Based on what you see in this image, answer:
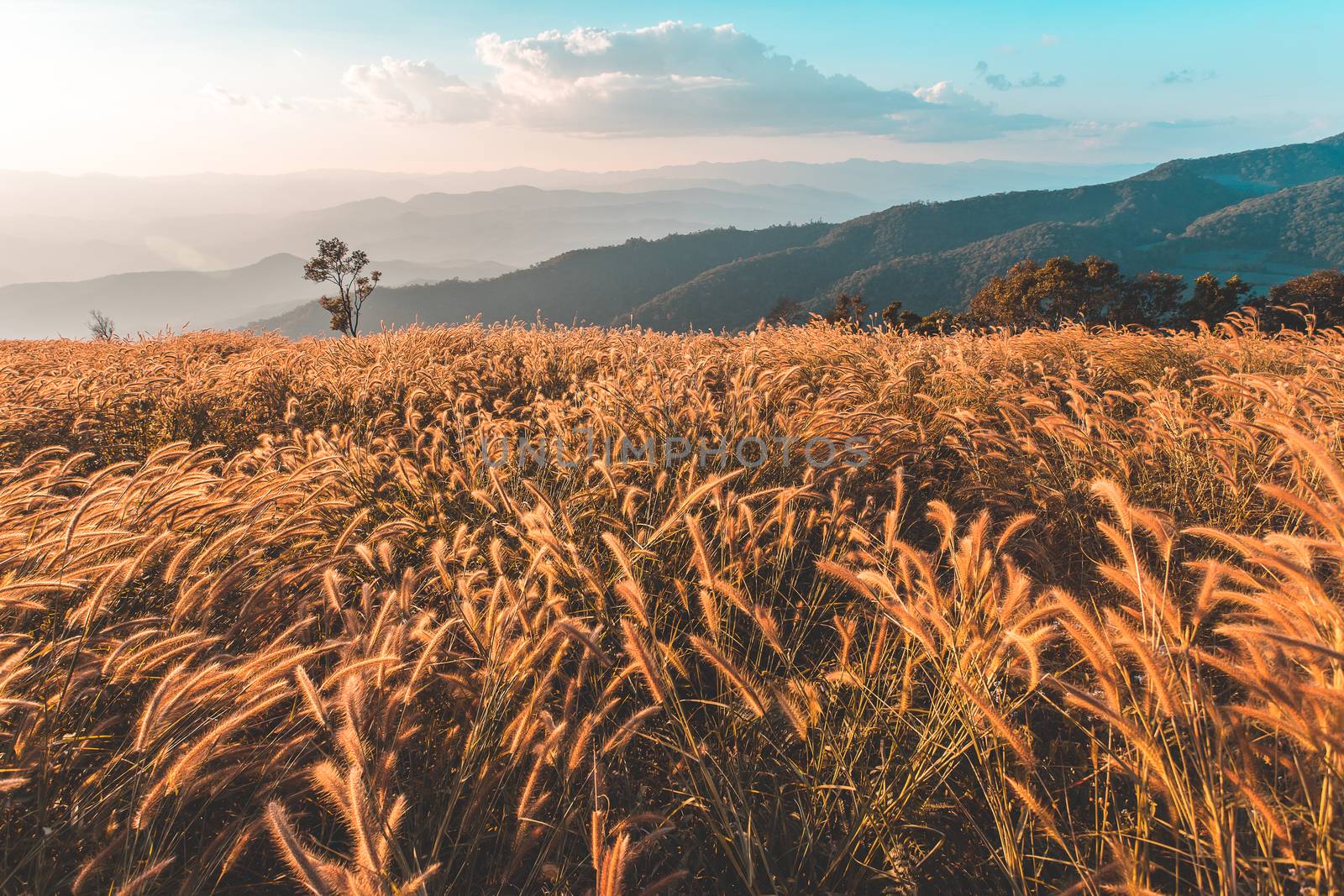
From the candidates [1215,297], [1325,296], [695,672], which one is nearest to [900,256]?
[1215,297]

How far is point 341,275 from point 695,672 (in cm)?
Result: 4969

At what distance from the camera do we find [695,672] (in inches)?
94.1

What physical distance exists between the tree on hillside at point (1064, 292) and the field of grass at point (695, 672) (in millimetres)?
42743

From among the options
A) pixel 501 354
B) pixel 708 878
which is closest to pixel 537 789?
pixel 708 878

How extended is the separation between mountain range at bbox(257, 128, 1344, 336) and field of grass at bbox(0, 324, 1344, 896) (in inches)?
3367

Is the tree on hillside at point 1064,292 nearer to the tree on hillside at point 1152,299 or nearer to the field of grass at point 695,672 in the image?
the tree on hillside at point 1152,299

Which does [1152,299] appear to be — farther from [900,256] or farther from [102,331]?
[900,256]

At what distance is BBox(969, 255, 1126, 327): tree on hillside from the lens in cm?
4041

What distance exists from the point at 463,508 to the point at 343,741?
218cm

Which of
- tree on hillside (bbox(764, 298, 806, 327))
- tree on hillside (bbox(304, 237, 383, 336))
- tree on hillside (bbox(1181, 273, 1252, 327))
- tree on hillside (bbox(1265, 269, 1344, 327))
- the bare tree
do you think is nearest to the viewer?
tree on hillside (bbox(764, 298, 806, 327))

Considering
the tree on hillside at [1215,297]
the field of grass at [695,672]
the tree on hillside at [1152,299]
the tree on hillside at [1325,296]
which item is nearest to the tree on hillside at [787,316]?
the field of grass at [695,672]

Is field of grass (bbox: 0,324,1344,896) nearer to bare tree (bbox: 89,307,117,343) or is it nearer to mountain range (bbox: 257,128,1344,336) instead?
bare tree (bbox: 89,307,117,343)

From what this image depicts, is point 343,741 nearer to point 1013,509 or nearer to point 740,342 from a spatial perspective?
point 1013,509

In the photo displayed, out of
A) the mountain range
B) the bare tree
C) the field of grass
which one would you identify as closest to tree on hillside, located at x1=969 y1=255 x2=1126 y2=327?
the field of grass
